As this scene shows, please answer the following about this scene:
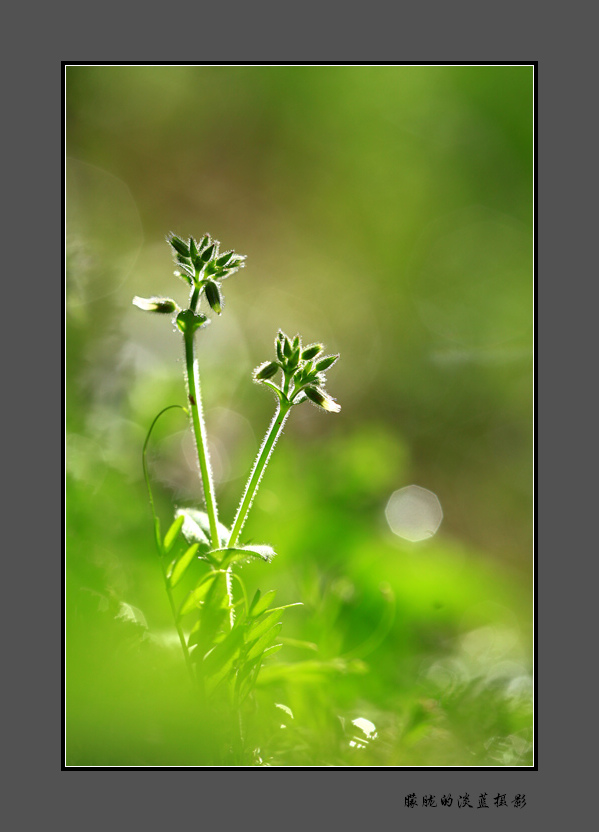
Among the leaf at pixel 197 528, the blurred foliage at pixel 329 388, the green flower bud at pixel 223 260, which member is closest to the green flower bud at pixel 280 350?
the green flower bud at pixel 223 260

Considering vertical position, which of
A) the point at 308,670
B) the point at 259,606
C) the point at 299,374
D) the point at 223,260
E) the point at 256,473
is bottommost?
the point at 308,670

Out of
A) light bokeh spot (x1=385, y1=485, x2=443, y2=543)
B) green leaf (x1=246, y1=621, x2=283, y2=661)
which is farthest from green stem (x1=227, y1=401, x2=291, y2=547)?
light bokeh spot (x1=385, y1=485, x2=443, y2=543)

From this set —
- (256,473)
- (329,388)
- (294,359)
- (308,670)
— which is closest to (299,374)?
(294,359)

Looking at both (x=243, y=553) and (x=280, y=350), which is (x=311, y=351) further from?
(x=243, y=553)

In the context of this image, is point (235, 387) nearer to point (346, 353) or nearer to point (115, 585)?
point (346, 353)

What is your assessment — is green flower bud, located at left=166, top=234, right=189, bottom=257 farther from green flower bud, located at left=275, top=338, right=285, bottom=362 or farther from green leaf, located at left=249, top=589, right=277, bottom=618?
green leaf, located at left=249, top=589, right=277, bottom=618
